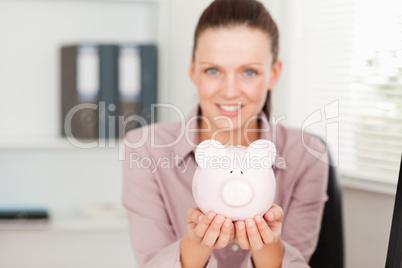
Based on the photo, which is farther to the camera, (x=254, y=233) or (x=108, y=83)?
(x=108, y=83)

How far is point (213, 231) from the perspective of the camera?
1.01 meters

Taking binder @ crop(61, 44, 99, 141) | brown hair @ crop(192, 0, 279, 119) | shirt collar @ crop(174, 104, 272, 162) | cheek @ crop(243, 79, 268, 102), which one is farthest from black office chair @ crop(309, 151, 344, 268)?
binder @ crop(61, 44, 99, 141)

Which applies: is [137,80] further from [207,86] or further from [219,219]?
[219,219]

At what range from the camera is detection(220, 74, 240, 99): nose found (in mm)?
1346

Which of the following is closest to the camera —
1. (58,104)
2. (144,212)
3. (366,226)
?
(144,212)

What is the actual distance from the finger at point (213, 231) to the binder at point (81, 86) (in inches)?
47.5

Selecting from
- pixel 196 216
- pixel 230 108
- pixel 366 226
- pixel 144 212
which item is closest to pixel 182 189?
pixel 144 212

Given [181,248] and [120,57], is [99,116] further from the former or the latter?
[181,248]

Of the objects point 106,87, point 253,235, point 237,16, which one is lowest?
point 253,235

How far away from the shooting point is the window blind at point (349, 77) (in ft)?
5.84

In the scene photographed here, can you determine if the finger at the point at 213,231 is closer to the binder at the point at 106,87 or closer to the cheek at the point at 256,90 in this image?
the cheek at the point at 256,90

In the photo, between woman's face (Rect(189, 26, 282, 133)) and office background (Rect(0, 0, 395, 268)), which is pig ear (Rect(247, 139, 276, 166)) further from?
A: office background (Rect(0, 0, 395, 268))

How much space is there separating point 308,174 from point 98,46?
38.0 inches

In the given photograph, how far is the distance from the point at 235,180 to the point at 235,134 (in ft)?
1.48
